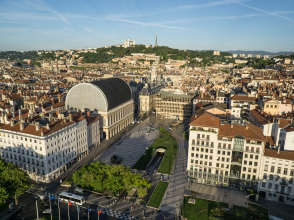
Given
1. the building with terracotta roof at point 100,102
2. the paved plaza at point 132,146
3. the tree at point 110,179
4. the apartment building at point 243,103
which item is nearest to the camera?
the tree at point 110,179

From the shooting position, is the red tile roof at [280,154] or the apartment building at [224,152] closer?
the red tile roof at [280,154]

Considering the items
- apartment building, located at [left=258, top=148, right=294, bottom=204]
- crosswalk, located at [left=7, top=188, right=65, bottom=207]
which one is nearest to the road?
crosswalk, located at [left=7, top=188, right=65, bottom=207]

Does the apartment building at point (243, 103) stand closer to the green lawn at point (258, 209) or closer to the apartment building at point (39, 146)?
the green lawn at point (258, 209)

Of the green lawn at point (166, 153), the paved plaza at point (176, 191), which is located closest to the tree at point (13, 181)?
the green lawn at point (166, 153)

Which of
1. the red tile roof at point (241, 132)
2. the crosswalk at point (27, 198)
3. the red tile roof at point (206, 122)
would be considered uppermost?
the red tile roof at point (206, 122)

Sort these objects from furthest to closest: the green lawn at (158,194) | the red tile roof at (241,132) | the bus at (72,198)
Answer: the red tile roof at (241,132), the green lawn at (158,194), the bus at (72,198)
